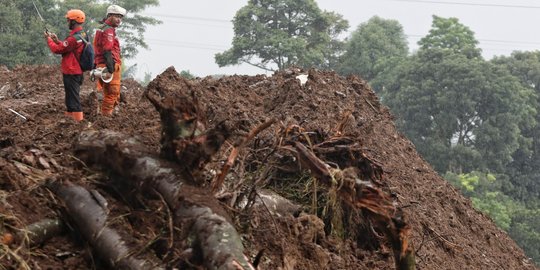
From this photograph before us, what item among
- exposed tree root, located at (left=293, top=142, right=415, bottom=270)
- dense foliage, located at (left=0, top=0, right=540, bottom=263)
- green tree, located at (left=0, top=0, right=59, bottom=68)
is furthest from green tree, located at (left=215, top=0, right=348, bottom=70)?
exposed tree root, located at (left=293, top=142, right=415, bottom=270)

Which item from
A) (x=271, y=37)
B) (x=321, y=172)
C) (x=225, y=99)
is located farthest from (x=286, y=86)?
(x=271, y=37)

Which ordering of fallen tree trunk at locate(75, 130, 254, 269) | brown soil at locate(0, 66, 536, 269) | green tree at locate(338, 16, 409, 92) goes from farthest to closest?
green tree at locate(338, 16, 409, 92)
brown soil at locate(0, 66, 536, 269)
fallen tree trunk at locate(75, 130, 254, 269)

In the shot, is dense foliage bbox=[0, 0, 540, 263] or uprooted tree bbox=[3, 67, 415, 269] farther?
dense foliage bbox=[0, 0, 540, 263]

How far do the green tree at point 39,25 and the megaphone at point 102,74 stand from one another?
27529 millimetres

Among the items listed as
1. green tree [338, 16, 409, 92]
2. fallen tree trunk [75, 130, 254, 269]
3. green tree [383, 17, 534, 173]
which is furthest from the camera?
green tree [338, 16, 409, 92]

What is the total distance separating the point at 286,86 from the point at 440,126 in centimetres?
3082

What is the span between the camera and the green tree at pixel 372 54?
47.5 meters

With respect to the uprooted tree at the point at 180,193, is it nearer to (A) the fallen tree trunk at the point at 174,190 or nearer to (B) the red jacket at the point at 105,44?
(A) the fallen tree trunk at the point at 174,190

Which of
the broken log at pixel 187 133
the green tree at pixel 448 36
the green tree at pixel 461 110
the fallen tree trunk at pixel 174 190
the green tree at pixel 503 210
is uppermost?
the broken log at pixel 187 133

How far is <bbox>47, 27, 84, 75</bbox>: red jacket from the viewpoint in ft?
24.6

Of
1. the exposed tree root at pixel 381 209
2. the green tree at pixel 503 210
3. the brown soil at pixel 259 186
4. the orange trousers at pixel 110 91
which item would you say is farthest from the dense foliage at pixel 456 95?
the exposed tree root at pixel 381 209

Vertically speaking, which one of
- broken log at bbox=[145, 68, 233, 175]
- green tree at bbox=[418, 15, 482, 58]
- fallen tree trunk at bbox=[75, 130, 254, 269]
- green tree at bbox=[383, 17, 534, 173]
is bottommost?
green tree at bbox=[383, 17, 534, 173]

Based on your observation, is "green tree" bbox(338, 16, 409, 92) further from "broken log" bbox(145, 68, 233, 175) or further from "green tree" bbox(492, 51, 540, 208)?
"broken log" bbox(145, 68, 233, 175)

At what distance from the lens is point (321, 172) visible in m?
4.33
